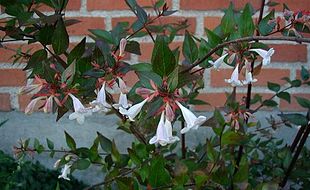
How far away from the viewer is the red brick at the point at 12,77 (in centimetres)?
167

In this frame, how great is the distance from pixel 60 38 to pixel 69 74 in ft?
0.37

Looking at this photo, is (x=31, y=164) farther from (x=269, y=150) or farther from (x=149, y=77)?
(x=149, y=77)

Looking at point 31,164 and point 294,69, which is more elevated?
point 294,69

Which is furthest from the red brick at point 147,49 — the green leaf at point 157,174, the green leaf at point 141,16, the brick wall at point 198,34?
the green leaf at point 157,174

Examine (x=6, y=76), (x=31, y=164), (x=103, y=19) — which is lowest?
(x=31, y=164)

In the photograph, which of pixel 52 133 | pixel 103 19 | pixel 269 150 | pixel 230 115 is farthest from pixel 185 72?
pixel 52 133

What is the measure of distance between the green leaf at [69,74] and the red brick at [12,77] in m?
1.00

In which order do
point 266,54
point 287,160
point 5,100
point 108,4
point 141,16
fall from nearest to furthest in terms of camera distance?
1. point 266,54
2. point 141,16
3. point 287,160
4. point 108,4
5. point 5,100

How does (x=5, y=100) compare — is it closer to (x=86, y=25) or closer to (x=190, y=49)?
(x=86, y=25)

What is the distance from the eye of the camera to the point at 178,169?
821mm

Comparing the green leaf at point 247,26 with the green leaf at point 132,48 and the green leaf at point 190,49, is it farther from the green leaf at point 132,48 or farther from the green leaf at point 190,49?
the green leaf at point 132,48

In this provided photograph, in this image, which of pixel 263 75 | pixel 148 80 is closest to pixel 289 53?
pixel 263 75

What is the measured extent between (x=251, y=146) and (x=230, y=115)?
0.39 meters

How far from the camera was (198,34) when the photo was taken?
160 centimetres
